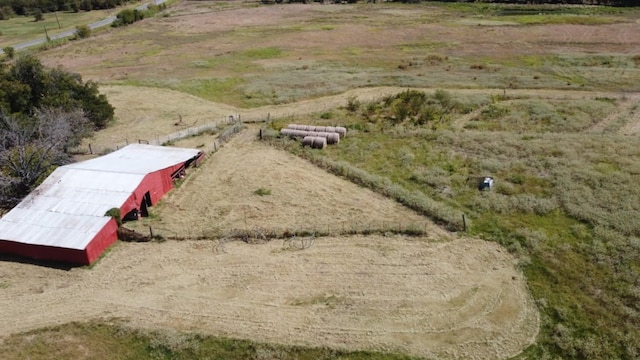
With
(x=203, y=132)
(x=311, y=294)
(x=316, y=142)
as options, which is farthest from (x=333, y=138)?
(x=311, y=294)

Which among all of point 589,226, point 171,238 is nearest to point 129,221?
point 171,238

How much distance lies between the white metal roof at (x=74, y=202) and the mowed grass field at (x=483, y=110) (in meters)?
13.9

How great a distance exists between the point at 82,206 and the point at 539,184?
29629 mm

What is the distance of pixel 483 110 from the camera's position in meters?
48.8

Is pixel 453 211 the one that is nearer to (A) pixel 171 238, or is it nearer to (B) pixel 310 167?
(B) pixel 310 167

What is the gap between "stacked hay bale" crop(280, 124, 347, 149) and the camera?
4119 centimetres

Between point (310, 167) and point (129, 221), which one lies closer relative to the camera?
point (129, 221)

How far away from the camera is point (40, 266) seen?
85.5 feet

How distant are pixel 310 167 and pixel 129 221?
1378cm

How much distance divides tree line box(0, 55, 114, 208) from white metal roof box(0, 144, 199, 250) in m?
3.18

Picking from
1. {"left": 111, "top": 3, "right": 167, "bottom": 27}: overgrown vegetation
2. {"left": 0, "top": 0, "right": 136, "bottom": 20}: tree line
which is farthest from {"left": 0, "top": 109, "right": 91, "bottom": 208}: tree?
{"left": 0, "top": 0, "right": 136, "bottom": 20}: tree line

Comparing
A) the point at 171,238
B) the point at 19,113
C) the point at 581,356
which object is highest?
the point at 19,113

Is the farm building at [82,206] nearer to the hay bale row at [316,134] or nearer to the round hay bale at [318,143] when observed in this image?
the hay bale row at [316,134]

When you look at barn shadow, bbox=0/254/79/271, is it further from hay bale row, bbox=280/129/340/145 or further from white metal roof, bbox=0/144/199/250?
hay bale row, bbox=280/129/340/145
